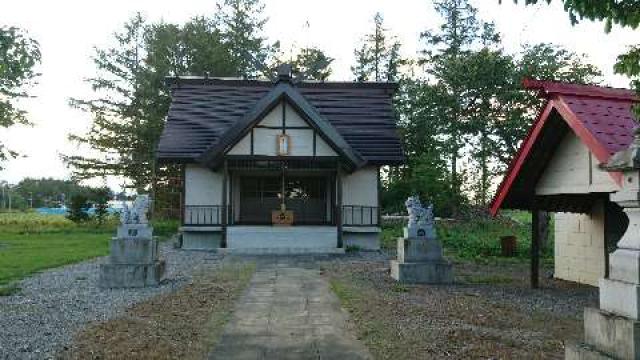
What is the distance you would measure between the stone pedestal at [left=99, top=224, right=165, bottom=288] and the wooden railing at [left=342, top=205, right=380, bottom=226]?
32.8 ft

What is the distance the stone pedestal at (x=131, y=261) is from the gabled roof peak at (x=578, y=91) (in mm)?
7667

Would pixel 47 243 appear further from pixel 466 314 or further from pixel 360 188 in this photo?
pixel 466 314

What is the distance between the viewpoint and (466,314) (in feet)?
25.6

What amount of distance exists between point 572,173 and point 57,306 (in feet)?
28.6

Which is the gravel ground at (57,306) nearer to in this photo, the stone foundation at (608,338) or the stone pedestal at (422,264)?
the stone pedestal at (422,264)

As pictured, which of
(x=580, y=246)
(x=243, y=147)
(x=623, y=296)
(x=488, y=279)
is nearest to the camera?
(x=623, y=296)

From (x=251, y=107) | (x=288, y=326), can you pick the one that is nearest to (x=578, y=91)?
(x=288, y=326)

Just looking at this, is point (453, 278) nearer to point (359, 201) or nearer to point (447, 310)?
point (447, 310)

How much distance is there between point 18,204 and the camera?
243ft

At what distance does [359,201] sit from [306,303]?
11.5 metres

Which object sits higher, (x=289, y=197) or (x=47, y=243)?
(x=289, y=197)

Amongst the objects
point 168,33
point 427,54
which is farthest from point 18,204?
point 427,54

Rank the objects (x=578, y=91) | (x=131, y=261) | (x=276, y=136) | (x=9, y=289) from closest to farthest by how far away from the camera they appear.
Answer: (x=578, y=91) → (x=9, y=289) → (x=131, y=261) → (x=276, y=136)

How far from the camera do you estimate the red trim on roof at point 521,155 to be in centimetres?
890
